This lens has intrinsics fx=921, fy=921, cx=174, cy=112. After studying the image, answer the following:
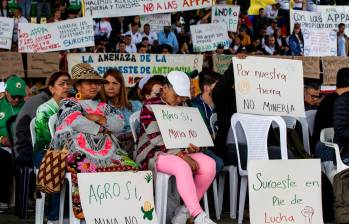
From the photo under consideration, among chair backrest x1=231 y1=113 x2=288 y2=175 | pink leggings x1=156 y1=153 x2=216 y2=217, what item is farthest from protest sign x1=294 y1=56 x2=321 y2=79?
pink leggings x1=156 y1=153 x2=216 y2=217

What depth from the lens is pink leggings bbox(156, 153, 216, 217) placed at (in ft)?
24.1

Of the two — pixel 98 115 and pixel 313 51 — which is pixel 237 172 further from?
pixel 313 51

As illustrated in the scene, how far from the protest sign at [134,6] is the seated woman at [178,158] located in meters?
7.97

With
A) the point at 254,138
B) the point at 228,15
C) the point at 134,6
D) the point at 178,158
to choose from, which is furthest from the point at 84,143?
the point at 228,15

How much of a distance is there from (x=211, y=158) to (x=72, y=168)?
1.31 m

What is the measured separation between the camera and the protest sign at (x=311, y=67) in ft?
56.8

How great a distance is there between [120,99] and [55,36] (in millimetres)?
7893

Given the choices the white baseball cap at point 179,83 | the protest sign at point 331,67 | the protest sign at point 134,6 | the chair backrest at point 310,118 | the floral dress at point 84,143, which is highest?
the protest sign at point 134,6

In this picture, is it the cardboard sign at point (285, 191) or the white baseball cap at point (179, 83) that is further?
the white baseball cap at point (179, 83)

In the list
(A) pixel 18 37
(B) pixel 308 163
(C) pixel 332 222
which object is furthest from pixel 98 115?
(A) pixel 18 37

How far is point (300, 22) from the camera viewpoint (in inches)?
789

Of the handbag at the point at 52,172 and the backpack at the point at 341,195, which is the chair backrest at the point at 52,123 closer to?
the handbag at the point at 52,172

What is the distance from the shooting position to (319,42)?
19.8 m

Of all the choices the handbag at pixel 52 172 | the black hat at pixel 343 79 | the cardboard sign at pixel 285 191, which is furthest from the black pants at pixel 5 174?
the black hat at pixel 343 79
